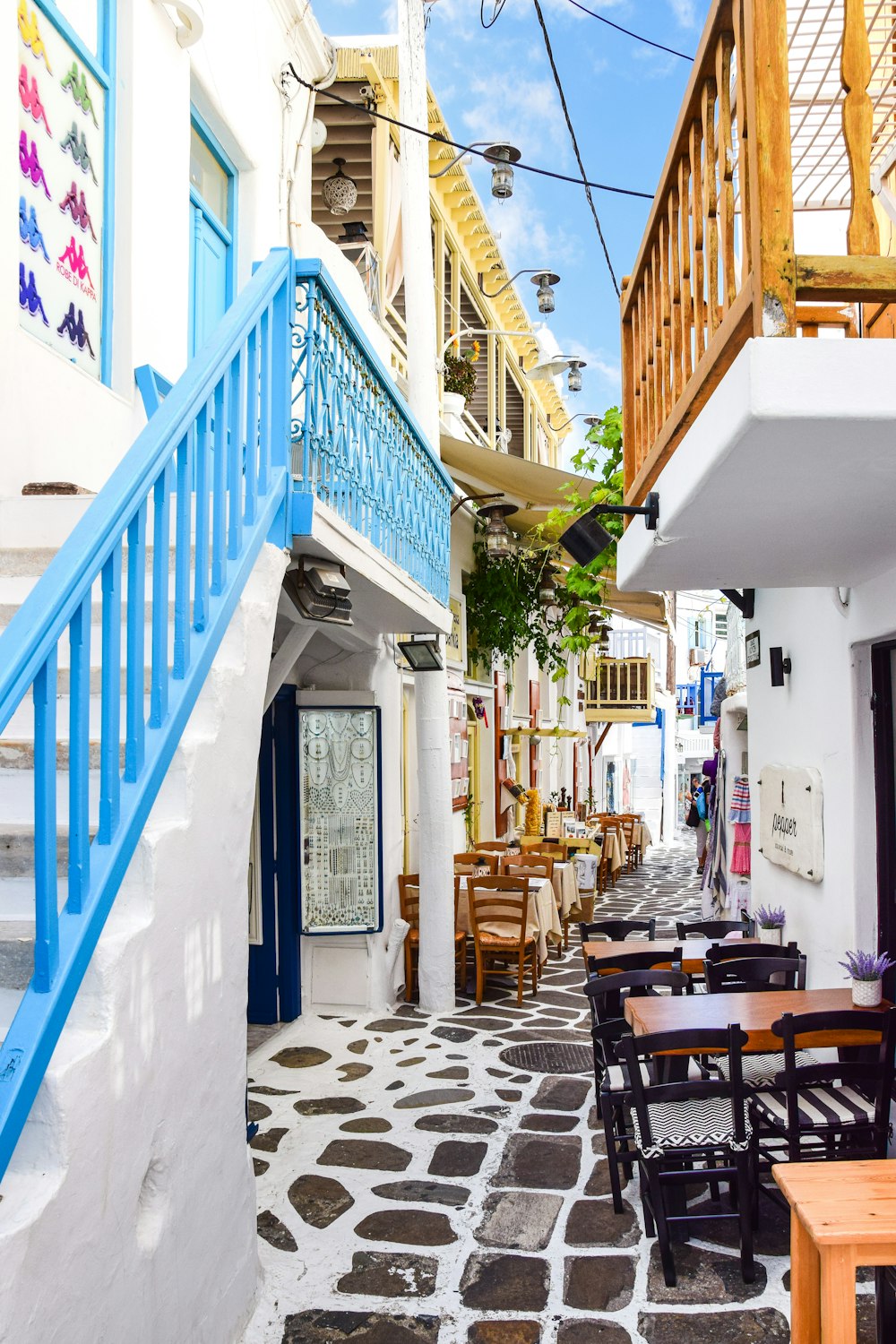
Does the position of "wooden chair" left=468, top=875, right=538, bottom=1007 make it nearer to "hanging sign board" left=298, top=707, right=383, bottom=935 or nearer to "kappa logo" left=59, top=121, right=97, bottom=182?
"hanging sign board" left=298, top=707, right=383, bottom=935

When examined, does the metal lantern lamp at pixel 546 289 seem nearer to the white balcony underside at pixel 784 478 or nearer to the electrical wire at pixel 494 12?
the electrical wire at pixel 494 12

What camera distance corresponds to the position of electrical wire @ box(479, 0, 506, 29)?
7.36 metres

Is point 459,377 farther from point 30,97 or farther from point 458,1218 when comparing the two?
point 458,1218

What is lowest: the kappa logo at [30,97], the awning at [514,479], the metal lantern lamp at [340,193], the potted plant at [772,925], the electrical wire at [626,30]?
the potted plant at [772,925]

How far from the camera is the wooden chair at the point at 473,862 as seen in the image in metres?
10.2

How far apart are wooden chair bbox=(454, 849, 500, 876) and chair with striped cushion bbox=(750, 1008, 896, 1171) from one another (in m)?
5.88

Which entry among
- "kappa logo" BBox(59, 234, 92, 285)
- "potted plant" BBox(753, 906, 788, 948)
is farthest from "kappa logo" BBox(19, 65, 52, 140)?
"potted plant" BBox(753, 906, 788, 948)

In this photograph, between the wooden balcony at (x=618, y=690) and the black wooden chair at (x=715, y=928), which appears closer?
the black wooden chair at (x=715, y=928)

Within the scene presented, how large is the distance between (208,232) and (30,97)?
7.26ft

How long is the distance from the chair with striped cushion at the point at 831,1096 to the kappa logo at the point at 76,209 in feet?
15.6

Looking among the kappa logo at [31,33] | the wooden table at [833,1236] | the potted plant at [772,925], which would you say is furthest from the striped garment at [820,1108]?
the kappa logo at [31,33]

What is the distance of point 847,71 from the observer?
7.94 ft

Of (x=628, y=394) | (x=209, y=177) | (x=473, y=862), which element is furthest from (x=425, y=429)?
(x=473, y=862)

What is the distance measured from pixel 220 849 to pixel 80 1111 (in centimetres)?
116
